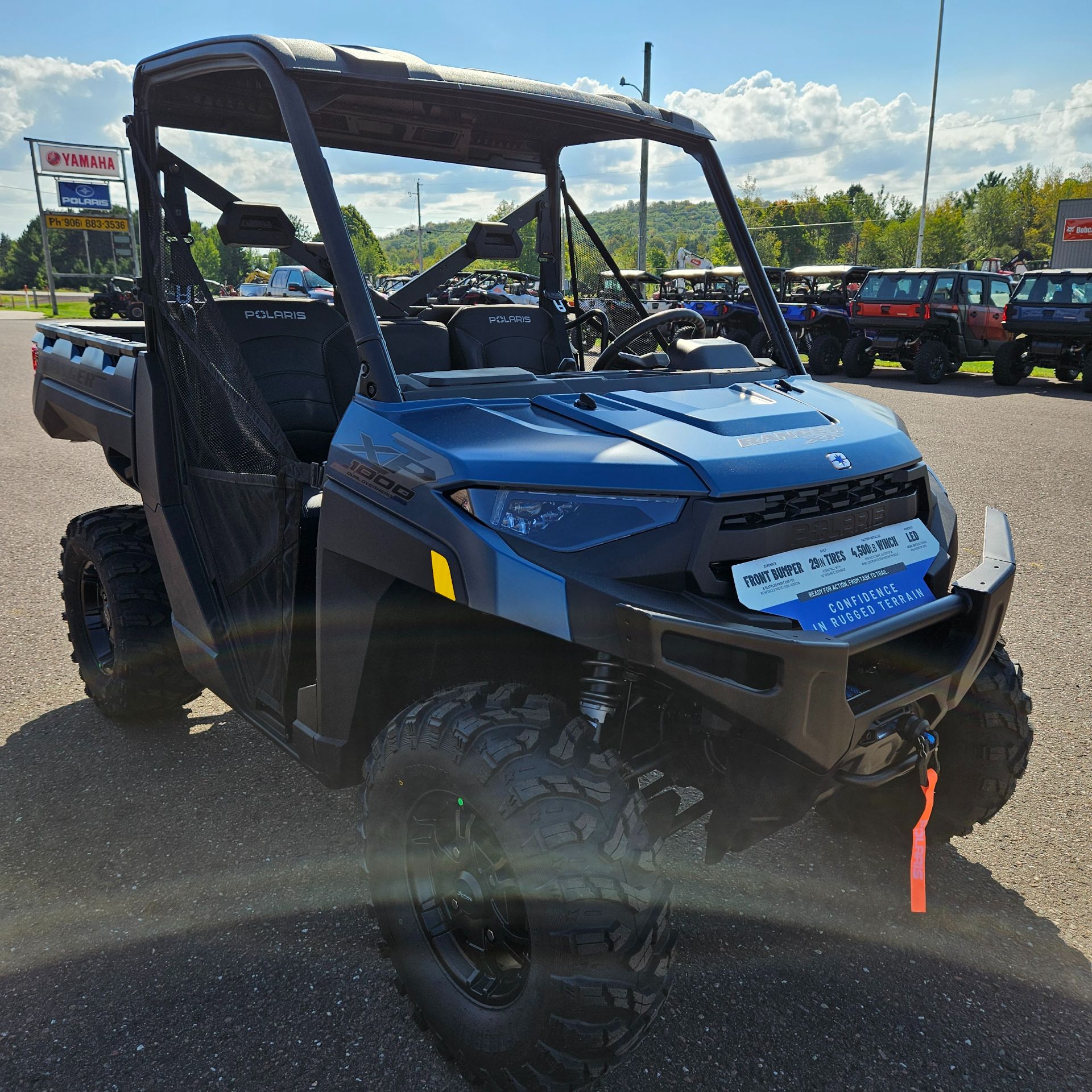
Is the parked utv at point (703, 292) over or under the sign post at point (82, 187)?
under

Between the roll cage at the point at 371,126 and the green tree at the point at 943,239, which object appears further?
the green tree at the point at 943,239

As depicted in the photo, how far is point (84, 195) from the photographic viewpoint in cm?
5456

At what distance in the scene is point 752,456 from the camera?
1920 mm

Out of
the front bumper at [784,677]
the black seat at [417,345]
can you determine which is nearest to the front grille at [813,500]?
the front bumper at [784,677]

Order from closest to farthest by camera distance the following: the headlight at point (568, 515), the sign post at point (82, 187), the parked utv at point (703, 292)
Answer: the headlight at point (568, 515)
the parked utv at point (703, 292)
the sign post at point (82, 187)

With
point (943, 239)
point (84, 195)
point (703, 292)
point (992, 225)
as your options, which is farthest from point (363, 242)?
point (992, 225)

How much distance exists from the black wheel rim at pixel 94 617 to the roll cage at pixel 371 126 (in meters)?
1.22

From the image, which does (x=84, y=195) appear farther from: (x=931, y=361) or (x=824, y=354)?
(x=931, y=361)

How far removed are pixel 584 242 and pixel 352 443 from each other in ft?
5.87

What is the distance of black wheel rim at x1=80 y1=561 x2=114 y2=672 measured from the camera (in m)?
3.70

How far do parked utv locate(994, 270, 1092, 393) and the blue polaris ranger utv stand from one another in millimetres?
14749

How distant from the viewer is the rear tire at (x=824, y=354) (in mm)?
18141

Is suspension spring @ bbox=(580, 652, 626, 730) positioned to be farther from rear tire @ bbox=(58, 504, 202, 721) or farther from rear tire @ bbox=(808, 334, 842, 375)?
rear tire @ bbox=(808, 334, 842, 375)

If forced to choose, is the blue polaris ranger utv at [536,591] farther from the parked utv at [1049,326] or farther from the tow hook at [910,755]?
the parked utv at [1049,326]
